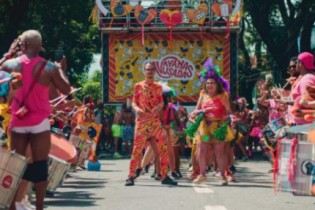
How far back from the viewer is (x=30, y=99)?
9281 millimetres

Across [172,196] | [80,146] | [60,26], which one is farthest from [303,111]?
[60,26]

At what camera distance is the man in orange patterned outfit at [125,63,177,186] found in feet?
48.4

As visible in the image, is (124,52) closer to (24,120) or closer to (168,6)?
(168,6)

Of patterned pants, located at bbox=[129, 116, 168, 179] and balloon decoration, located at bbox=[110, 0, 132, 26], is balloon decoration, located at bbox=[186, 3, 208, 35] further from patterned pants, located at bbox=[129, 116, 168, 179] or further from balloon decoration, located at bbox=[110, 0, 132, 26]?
patterned pants, located at bbox=[129, 116, 168, 179]

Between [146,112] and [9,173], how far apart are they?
6.09 m

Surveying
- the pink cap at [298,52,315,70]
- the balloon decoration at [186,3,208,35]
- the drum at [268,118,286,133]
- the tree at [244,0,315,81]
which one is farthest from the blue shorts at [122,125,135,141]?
the pink cap at [298,52,315,70]

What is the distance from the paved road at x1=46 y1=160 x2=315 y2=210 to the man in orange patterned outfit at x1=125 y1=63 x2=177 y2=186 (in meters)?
0.33

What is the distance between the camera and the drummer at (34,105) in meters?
9.27

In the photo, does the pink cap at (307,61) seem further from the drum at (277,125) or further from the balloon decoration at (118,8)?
the balloon decoration at (118,8)

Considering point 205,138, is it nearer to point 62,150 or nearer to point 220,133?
point 220,133

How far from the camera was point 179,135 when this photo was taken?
17812 mm

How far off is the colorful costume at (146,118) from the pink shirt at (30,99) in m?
5.47

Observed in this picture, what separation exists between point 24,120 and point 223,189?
524cm

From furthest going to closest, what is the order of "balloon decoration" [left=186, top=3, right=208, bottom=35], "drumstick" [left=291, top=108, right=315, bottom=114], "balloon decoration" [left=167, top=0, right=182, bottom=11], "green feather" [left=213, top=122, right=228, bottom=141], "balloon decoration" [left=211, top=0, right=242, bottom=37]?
"balloon decoration" [left=167, top=0, right=182, bottom=11], "balloon decoration" [left=186, top=3, right=208, bottom=35], "balloon decoration" [left=211, top=0, right=242, bottom=37], "green feather" [left=213, top=122, right=228, bottom=141], "drumstick" [left=291, top=108, right=315, bottom=114]
